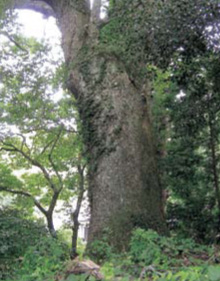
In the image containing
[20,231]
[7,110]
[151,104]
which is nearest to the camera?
[20,231]

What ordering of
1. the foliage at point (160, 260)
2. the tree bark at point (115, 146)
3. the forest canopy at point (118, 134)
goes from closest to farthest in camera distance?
the foliage at point (160, 260)
the forest canopy at point (118, 134)
the tree bark at point (115, 146)

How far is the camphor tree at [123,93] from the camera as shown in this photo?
547 centimetres

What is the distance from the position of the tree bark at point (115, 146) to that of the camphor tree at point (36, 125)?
2.14 metres

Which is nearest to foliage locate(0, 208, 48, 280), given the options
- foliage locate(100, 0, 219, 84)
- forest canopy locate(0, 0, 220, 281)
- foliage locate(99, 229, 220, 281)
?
forest canopy locate(0, 0, 220, 281)

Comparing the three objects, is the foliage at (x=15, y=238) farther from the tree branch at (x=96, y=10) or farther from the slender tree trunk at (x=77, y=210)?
the tree branch at (x=96, y=10)

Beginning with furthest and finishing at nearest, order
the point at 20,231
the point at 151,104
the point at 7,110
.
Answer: the point at 7,110 → the point at 151,104 → the point at 20,231

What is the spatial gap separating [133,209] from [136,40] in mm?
2978

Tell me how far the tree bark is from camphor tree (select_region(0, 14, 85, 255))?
84.4 inches

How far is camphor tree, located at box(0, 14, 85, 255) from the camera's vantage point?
11.1 m

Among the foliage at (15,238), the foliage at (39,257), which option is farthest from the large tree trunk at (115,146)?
the foliage at (39,257)

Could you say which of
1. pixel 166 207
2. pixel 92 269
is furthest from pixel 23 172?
pixel 92 269

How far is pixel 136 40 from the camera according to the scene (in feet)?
19.9

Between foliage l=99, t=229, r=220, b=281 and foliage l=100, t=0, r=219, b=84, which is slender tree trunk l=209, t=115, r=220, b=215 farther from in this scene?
foliage l=99, t=229, r=220, b=281

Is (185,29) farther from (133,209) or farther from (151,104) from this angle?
Answer: (151,104)
